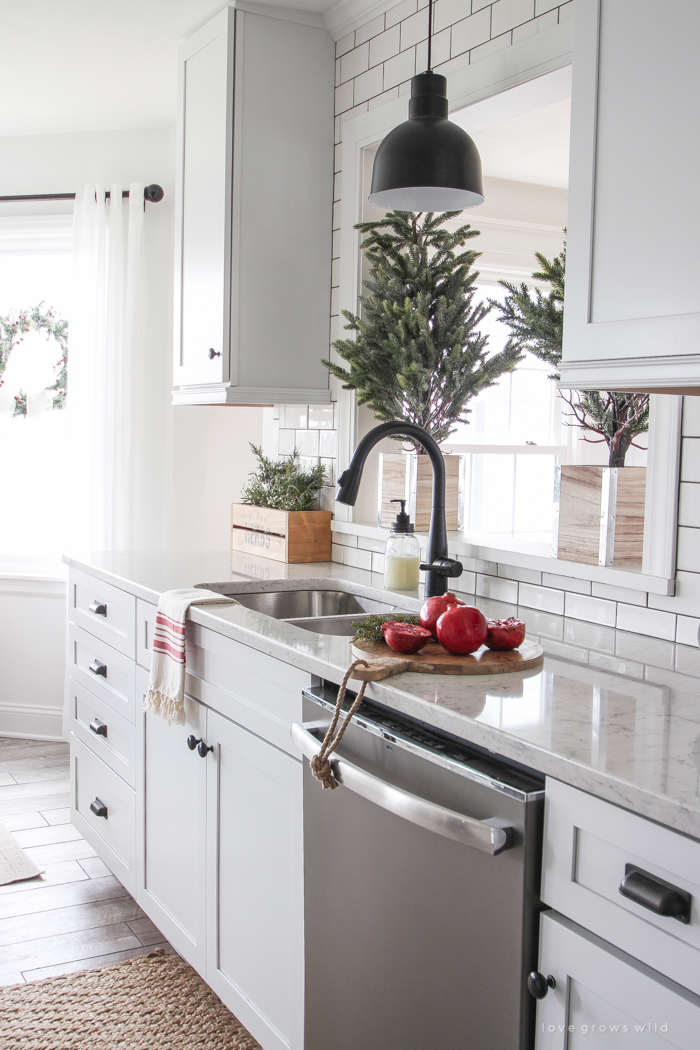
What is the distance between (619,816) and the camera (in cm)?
100

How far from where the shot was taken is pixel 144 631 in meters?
2.35

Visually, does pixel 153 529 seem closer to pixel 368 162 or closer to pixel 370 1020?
pixel 368 162

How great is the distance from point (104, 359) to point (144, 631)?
6.23ft

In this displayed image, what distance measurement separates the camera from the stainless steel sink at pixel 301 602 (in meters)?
2.40

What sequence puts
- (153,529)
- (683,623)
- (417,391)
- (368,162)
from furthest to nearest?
(153,529), (368,162), (417,391), (683,623)

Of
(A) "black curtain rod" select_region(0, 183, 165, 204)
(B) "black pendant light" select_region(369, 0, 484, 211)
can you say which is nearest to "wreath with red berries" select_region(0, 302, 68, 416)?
(A) "black curtain rod" select_region(0, 183, 165, 204)

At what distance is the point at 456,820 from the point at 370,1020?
1.62 ft

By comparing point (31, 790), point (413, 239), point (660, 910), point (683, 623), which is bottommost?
point (31, 790)

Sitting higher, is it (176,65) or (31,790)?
(176,65)

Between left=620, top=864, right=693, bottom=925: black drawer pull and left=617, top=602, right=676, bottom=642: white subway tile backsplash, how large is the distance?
2.64ft

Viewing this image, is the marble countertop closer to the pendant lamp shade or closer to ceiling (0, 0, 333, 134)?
the pendant lamp shade

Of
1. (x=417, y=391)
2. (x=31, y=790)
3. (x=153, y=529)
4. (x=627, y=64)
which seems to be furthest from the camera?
(x=153, y=529)

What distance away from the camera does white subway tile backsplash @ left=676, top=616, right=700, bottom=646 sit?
5.47 ft

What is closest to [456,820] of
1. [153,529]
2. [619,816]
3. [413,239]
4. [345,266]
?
[619,816]
